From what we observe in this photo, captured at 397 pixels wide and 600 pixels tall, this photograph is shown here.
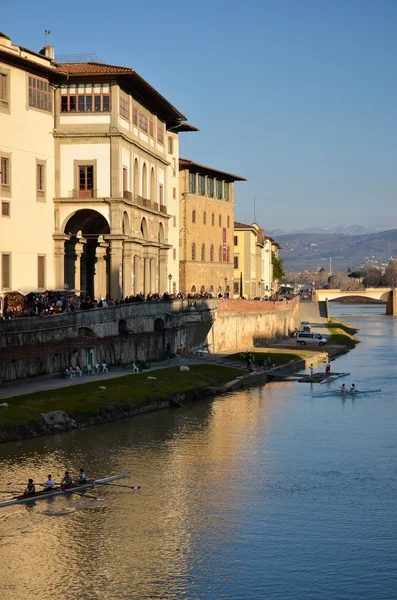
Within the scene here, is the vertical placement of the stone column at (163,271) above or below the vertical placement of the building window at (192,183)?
below

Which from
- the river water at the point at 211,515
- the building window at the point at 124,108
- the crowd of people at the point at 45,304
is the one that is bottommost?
the river water at the point at 211,515

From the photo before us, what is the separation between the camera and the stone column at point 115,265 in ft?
270

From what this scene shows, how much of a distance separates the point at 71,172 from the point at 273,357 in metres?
33.3

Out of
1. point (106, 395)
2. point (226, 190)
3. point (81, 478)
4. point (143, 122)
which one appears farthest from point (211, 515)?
point (226, 190)

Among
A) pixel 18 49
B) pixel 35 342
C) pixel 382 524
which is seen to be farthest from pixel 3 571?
pixel 18 49

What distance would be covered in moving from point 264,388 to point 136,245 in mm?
16300

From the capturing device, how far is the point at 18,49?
245ft

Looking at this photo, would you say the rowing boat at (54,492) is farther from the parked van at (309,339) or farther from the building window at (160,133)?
the parked van at (309,339)

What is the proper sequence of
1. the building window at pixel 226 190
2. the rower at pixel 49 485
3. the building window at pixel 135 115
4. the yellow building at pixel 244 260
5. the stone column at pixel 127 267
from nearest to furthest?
1. the rower at pixel 49 485
2. the stone column at pixel 127 267
3. the building window at pixel 135 115
4. the building window at pixel 226 190
5. the yellow building at pixel 244 260

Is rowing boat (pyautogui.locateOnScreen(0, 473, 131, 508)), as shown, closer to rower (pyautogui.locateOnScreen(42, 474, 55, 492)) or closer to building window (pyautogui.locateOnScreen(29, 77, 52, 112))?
rower (pyautogui.locateOnScreen(42, 474, 55, 492))

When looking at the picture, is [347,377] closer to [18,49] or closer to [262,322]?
[262,322]

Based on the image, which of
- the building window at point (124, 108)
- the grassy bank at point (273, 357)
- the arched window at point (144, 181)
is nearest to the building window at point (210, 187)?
the grassy bank at point (273, 357)

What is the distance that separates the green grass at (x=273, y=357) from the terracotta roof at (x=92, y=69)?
3099 cm

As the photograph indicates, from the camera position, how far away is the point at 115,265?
273 ft
